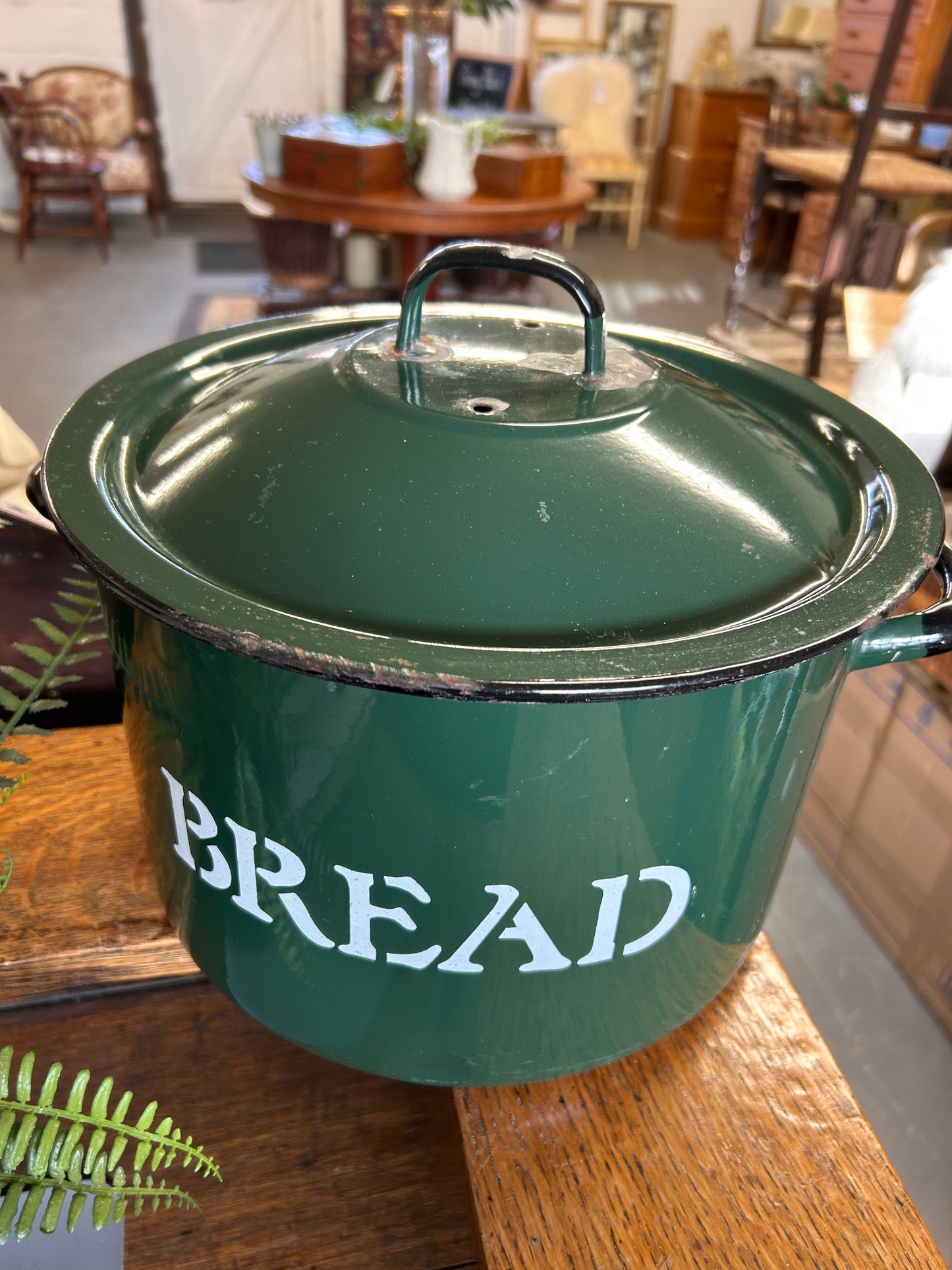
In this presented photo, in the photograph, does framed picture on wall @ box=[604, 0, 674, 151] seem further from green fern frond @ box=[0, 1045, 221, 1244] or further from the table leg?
green fern frond @ box=[0, 1045, 221, 1244]

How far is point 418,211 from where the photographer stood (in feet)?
11.7

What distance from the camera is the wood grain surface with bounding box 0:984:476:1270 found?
88 cm

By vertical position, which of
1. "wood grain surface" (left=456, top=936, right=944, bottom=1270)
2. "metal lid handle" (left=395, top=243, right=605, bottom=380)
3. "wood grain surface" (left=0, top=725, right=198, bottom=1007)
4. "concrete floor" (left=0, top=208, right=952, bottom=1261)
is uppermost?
"metal lid handle" (left=395, top=243, right=605, bottom=380)

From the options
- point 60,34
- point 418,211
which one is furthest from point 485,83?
point 418,211

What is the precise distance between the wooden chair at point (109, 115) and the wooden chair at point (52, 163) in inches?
4.9

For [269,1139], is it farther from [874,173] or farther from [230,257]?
[230,257]

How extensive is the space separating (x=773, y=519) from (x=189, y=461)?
455mm

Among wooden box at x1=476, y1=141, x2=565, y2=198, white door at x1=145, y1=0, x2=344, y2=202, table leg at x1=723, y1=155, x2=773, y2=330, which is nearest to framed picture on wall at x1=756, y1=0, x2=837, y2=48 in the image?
table leg at x1=723, y1=155, x2=773, y2=330

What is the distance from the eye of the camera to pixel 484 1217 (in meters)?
0.77

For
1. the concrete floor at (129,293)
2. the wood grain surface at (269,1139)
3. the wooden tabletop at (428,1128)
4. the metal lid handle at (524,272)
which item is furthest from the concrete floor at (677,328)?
the metal lid handle at (524,272)

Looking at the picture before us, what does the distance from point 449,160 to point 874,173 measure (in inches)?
84.6

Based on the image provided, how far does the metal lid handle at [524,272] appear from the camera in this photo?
0.71 metres

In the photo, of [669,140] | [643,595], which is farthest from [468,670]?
[669,140]

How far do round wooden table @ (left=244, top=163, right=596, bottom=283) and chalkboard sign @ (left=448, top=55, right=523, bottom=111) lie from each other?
10.6 ft
